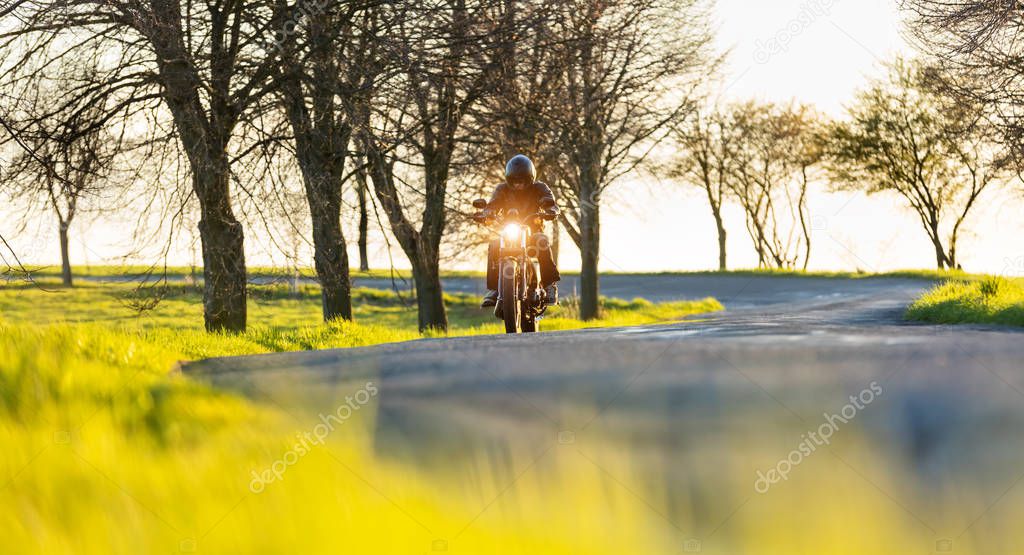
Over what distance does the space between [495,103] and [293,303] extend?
19.9 metres

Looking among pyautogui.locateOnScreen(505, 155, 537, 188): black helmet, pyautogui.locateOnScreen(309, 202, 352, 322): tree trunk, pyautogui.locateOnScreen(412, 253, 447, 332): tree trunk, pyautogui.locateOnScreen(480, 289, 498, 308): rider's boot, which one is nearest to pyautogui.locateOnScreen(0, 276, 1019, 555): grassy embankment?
pyautogui.locateOnScreen(480, 289, 498, 308): rider's boot

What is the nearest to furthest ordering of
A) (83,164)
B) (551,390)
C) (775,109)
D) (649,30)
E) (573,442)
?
(573,442), (551,390), (83,164), (649,30), (775,109)

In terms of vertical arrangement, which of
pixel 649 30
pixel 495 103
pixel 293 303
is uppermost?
pixel 649 30

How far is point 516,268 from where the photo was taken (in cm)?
1027

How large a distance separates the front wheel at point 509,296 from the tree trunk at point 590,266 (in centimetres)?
1079

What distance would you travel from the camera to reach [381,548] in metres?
3.00

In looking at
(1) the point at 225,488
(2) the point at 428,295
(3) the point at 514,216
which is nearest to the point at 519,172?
(3) the point at 514,216

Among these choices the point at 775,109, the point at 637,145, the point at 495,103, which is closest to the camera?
the point at 495,103

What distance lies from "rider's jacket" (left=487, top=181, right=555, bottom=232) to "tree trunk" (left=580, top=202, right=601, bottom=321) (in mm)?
10261

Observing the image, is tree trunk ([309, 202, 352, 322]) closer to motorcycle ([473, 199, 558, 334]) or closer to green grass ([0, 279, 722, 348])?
green grass ([0, 279, 722, 348])

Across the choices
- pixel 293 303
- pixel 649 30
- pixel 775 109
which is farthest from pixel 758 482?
pixel 775 109

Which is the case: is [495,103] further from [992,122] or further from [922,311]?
[992,122]

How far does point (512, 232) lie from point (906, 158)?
3394cm

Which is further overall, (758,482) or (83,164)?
(83,164)
